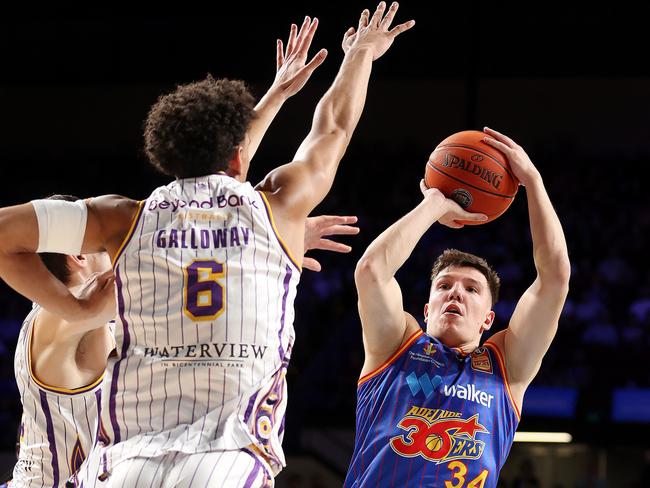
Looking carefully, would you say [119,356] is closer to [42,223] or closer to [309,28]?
[42,223]

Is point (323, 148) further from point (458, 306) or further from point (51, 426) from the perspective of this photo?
point (51, 426)

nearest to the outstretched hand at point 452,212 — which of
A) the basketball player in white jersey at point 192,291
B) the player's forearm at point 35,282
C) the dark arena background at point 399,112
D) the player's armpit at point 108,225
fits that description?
the basketball player in white jersey at point 192,291

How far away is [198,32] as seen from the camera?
1395 cm

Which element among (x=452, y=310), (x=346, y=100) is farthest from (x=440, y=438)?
(x=346, y=100)

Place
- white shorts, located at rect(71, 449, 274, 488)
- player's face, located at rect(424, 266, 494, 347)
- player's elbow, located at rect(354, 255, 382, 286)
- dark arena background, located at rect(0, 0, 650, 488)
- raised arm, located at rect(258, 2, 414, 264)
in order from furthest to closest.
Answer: dark arena background, located at rect(0, 0, 650, 488), player's face, located at rect(424, 266, 494, 347), player's elbow, located at rect(354, 255, 382, 286), raised arm, located at rect(258, 2, 414, 264), white shorts, located at rect(71, 449, 274, 488)

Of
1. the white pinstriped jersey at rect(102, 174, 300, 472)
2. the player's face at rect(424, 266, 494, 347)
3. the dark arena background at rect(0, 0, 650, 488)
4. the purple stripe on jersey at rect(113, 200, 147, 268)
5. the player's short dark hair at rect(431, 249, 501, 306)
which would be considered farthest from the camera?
the dark arena background at rect(0, 0, 650, 488)

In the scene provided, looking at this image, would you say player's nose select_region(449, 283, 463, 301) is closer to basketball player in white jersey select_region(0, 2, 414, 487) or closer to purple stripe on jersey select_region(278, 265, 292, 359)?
basketball player in white jersey select_region(0, 2, 414, 487)

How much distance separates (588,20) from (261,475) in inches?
468

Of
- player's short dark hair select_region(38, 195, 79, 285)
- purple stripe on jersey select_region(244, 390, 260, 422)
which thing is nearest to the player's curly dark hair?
purple stripe on jersey select_region(244, 390, 260, 422)

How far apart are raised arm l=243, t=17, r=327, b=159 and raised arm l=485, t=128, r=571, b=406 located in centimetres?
85

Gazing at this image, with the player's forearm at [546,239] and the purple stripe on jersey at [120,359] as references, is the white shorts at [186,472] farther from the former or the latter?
the player's forearm at [546,239]

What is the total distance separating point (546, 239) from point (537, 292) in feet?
0.73

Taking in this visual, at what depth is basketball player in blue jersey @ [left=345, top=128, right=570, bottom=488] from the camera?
3670 mm

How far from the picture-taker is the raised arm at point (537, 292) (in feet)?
12.7
